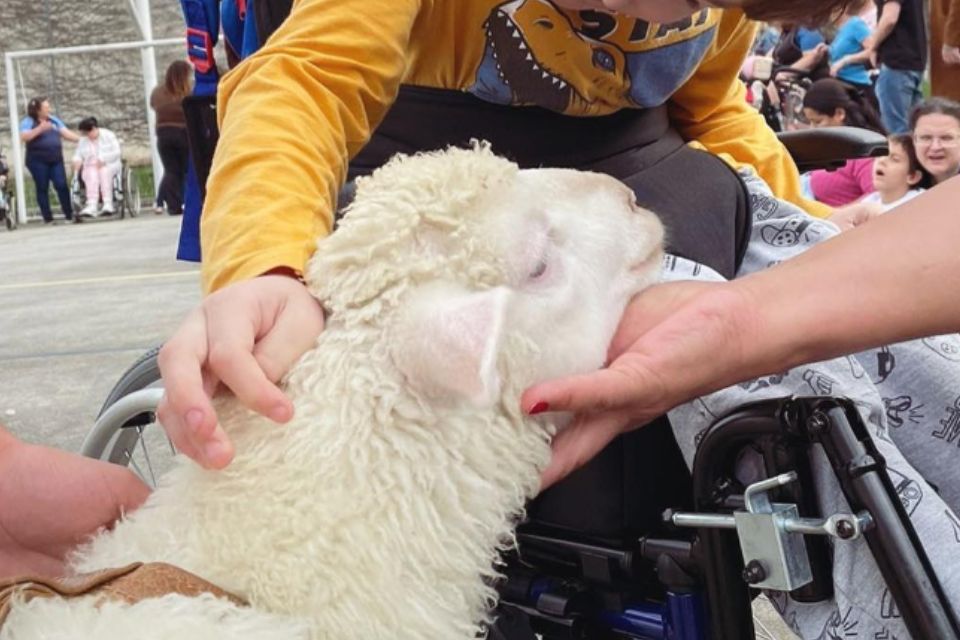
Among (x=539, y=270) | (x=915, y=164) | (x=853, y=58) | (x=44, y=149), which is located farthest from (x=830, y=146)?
(x=44, y=149)

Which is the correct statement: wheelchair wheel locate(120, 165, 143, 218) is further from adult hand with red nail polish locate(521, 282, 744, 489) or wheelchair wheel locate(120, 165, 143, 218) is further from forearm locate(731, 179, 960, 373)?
forearm locate(731, 179, 960, 373)

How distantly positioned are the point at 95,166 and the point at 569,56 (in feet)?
50.7

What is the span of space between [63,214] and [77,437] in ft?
44.8

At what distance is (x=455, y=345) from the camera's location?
1.09 metres

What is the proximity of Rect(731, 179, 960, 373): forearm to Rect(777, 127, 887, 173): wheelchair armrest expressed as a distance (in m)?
0.95

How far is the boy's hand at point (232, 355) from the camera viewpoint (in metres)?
1.12

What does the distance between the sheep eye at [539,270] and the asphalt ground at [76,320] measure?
3209mm

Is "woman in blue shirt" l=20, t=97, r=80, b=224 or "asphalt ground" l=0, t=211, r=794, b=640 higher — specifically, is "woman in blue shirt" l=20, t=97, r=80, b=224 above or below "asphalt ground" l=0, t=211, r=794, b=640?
below

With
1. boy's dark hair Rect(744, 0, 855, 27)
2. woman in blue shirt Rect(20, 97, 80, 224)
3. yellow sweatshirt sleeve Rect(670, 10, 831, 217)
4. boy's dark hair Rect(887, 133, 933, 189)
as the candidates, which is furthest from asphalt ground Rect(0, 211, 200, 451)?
woman in blue shirt Rect(20, 97, 80, 224)

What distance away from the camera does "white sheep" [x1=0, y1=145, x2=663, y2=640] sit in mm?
1105

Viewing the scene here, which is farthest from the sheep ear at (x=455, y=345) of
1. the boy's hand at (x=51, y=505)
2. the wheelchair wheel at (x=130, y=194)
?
the wheelchair wheel at (x=130, y=194)

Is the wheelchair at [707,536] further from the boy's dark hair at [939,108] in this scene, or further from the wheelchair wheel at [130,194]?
the wheelchair wheel at [130,194]

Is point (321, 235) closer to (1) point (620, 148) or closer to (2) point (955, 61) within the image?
(1) point (620, 148)

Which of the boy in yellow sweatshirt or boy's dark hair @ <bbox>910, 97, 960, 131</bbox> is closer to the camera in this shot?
the boy in yellow sweatshirt
